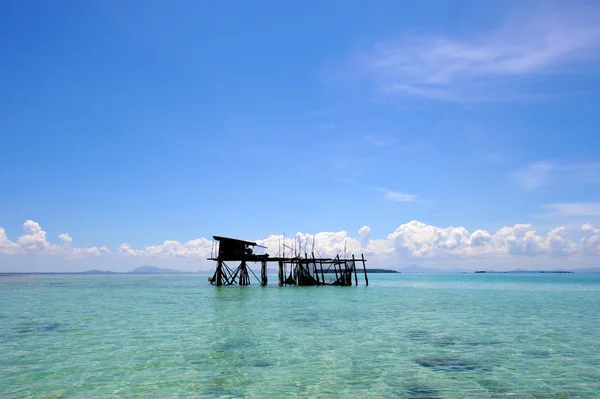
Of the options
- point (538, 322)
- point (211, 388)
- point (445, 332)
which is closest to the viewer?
point (211, 388)

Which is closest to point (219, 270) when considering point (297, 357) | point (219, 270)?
point (219, 270)

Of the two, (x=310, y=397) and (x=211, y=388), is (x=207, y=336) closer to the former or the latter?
(x=211, y=388)

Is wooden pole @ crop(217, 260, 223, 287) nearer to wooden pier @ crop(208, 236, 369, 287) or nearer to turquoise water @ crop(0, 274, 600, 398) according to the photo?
wooden pier @ crop(208, 236, 369, 287)

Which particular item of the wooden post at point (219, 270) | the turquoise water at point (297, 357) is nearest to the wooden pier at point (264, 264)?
the wooden post at point (219, 270)

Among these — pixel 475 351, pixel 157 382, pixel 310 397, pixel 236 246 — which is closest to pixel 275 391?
pixel 310 397

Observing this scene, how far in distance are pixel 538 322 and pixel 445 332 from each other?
30.3 feet

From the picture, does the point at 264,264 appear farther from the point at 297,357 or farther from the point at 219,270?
the point at 297,357

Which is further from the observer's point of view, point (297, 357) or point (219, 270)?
point (219, 270)

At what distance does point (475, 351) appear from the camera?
1802 cm

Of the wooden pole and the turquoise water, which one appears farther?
the wooden pole

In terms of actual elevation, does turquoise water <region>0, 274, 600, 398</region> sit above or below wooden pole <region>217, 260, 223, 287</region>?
below

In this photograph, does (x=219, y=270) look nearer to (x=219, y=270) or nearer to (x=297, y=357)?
(x=219, y=270)

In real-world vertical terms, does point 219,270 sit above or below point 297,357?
above

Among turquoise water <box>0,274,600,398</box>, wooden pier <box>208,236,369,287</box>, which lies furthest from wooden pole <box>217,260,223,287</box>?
turquoise water <box>0,274,600,398</box>
